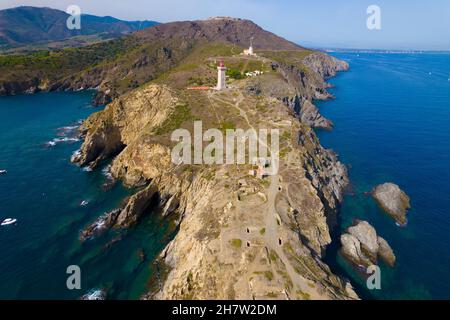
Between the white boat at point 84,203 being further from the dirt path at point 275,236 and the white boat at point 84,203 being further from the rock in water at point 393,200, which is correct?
the rock in water at point 393,200

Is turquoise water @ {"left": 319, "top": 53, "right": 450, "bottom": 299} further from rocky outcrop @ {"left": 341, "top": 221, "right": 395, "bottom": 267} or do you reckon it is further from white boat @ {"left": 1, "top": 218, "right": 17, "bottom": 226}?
white boat @ {"left": 1, "top": 218, "right": 17, "bottom": 226}

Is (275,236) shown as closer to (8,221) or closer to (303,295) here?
(303,295)

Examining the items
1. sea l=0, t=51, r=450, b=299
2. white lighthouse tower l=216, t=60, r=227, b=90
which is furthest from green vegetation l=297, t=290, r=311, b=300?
white lighthouse tower l=216, t=60, r=227, b=90

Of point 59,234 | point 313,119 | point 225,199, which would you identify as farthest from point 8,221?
point 313,119

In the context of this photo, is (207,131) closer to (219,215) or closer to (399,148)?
(219,215)

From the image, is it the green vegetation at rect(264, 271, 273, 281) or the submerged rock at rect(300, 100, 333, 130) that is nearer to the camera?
the green vegetation at rect(264, 271, 273, 281)

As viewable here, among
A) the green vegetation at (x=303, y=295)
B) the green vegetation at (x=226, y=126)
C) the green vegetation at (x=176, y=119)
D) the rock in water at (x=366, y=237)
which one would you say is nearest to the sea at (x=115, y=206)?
the rock in water at (x=366, y=237)
